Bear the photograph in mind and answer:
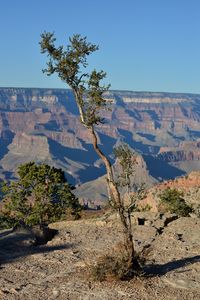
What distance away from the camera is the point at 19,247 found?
30.0m

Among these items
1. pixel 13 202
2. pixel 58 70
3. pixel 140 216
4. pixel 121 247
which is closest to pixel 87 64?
pixel 58 70

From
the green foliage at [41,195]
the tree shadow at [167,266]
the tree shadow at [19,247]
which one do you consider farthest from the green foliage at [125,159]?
the green foliage at [41,195]

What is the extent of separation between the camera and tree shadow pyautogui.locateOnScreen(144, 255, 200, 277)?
23669 millimetres

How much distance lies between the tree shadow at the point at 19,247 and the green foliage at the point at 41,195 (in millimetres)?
17833

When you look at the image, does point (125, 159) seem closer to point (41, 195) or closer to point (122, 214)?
point (122, 214)

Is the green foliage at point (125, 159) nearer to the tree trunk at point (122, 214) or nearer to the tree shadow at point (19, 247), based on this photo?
the tree trunk at point (122, 214)

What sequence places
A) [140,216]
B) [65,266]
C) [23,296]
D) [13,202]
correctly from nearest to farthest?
[23,296]
[65,266]
[140,216]
[13,202]

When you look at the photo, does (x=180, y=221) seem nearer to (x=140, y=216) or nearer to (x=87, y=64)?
(x=140, y=216)

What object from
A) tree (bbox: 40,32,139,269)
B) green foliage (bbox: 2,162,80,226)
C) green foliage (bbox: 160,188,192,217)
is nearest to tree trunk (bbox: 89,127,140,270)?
tree (bbox: 40,32,139,269)

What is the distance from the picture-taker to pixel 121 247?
2339cm

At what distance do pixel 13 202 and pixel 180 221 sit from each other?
22.5 m

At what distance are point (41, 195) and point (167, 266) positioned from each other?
89.9 ft

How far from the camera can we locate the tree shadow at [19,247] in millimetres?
27984

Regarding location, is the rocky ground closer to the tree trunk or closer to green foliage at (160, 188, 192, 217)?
the tree trunk
